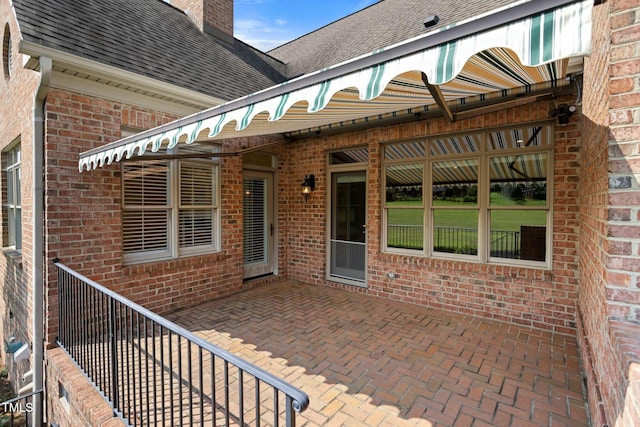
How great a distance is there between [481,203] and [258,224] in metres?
4.79

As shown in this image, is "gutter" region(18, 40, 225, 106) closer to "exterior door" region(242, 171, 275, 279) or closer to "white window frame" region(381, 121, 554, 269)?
"exterior door" region(242, 171, 275, 279)

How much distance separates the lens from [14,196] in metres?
5.87

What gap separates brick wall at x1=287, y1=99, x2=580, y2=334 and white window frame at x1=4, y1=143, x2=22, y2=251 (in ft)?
17.2

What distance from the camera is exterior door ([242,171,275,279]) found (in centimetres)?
705

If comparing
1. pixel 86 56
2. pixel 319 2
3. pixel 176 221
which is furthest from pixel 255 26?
pixel 176 221

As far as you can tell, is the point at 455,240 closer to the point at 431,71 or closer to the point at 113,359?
the point at 431,71

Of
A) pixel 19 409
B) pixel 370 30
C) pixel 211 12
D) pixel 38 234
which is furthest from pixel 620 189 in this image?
pixel 211 12

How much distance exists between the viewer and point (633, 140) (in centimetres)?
178

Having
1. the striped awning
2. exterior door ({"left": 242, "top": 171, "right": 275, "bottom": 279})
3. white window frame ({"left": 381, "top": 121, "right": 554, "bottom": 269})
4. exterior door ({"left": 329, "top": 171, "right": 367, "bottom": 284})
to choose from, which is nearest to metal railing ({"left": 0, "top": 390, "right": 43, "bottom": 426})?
the striped awning

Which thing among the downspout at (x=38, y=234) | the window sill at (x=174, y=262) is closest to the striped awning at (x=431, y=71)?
the downspout at (x=38, y=234)

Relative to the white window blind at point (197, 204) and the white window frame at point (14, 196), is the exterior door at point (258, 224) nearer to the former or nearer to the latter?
the white window blind at point (197, 204)

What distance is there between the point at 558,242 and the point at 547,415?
2593 mm

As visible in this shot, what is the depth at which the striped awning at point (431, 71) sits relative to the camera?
131 cm

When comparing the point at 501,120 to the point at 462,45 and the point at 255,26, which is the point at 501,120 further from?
the point at 255,26
